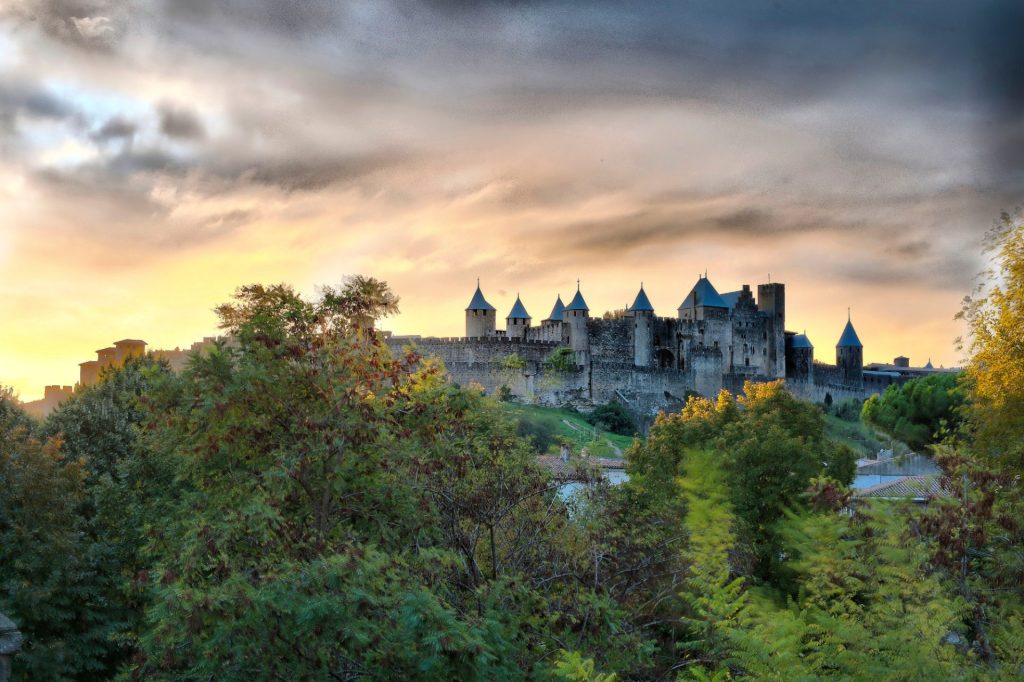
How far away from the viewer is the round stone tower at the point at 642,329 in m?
79.9

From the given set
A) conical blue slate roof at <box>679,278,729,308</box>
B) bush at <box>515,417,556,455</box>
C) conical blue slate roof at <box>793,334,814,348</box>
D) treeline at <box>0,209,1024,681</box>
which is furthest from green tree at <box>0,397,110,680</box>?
conical blue slate roof at <box>793,334,814,348</box>

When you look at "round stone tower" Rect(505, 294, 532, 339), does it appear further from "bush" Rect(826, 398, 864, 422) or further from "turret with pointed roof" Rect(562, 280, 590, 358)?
"bush" Rect(826, 398, 864, 422)

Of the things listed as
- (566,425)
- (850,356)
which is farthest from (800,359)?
(566,425)

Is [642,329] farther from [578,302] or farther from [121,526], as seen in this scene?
[121,526]

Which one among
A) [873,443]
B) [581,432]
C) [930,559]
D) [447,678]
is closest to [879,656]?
[930,559]

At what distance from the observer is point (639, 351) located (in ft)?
262

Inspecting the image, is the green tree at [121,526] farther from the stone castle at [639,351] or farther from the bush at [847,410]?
the bush at [847,410]

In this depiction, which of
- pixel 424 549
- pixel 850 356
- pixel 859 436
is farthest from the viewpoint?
pixel 850 356

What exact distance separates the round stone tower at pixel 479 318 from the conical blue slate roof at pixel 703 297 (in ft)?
58.1

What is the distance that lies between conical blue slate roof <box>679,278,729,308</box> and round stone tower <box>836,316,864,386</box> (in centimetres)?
1904

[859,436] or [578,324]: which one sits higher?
[578,324]

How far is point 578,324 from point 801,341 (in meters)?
24.6

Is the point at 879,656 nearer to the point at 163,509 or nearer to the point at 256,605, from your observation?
the point at 256,605

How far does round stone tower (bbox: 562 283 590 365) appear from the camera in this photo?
76.9 m
